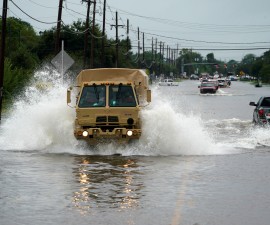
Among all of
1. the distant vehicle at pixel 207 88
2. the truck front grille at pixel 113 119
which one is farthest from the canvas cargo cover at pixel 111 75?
the distant vehicle at pixel 207 88

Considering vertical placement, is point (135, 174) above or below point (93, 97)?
below

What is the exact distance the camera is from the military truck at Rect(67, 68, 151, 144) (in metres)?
20.8

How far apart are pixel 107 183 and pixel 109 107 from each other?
20.9ft

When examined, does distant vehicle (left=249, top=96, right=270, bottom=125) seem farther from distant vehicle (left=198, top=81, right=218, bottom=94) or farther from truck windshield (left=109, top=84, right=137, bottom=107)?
distant vehicle (left=198, top=81, right=218, bottom=94)

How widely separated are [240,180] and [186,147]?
661 cm

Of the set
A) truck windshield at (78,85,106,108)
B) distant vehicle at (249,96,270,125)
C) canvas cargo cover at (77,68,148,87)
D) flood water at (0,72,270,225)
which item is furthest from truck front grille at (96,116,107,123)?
distant vehicle at (249,96,270,125)

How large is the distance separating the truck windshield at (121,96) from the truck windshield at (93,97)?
0.74ft

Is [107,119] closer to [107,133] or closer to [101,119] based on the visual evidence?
[101,119]

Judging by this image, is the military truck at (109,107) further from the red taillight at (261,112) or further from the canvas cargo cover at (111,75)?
the red taillight at (261,112)

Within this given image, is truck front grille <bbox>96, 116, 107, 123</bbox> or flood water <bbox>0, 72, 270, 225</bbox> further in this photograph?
truck front grille <bbox>96, 116, 107, 123</bbox>

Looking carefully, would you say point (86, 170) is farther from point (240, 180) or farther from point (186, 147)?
point (186, 147)

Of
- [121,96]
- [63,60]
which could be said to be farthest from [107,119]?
[63,60]

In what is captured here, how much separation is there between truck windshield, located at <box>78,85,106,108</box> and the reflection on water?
1.74 m

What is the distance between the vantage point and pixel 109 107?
21312 millimetres
